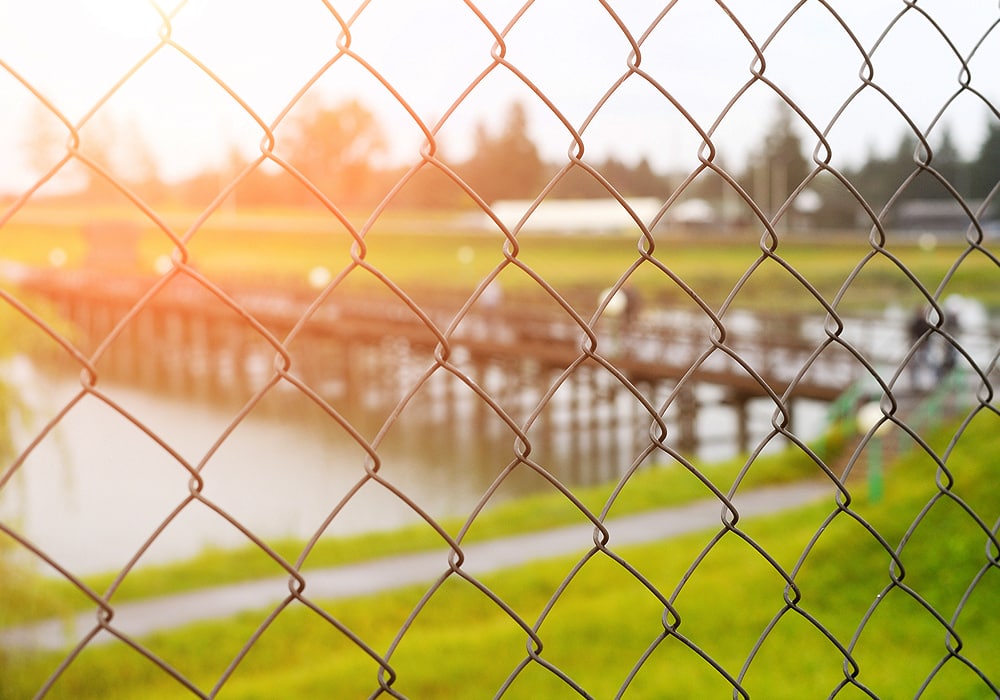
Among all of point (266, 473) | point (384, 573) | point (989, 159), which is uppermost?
point (989, 159)

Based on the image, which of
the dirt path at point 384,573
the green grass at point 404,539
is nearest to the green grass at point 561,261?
the green grass at point 404,539

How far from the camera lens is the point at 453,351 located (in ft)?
41.1

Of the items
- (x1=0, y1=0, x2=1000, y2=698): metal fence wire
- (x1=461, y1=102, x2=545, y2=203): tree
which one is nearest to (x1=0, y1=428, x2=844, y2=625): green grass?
(x1=0, y1=0, x2=1000, y2=698): metal fence wire

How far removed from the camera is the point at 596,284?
95.8 feet

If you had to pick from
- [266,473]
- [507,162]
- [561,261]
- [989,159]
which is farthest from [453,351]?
[561,261]

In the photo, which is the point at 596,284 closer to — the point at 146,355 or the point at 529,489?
the point at 529,489

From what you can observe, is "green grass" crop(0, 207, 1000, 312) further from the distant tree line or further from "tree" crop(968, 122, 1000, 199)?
"tree" crop(968, 122, 1000, 199)

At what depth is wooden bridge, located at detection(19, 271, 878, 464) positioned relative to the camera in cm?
2153

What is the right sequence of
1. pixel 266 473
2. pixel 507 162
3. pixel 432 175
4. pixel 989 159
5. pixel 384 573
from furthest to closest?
pixel 266 473 → pixel 384 573 → pixel 507 162 → pixel 432 175 → pixel 989 159

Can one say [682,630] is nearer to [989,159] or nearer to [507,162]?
[507,162]

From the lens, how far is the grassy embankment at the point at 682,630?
635 centimetres

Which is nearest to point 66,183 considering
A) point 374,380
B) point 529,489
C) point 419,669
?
point 419,669

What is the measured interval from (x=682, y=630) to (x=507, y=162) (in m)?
3.75

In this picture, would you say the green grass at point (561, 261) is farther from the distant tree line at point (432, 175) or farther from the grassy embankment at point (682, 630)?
the distant tree line at point (432, 175)
